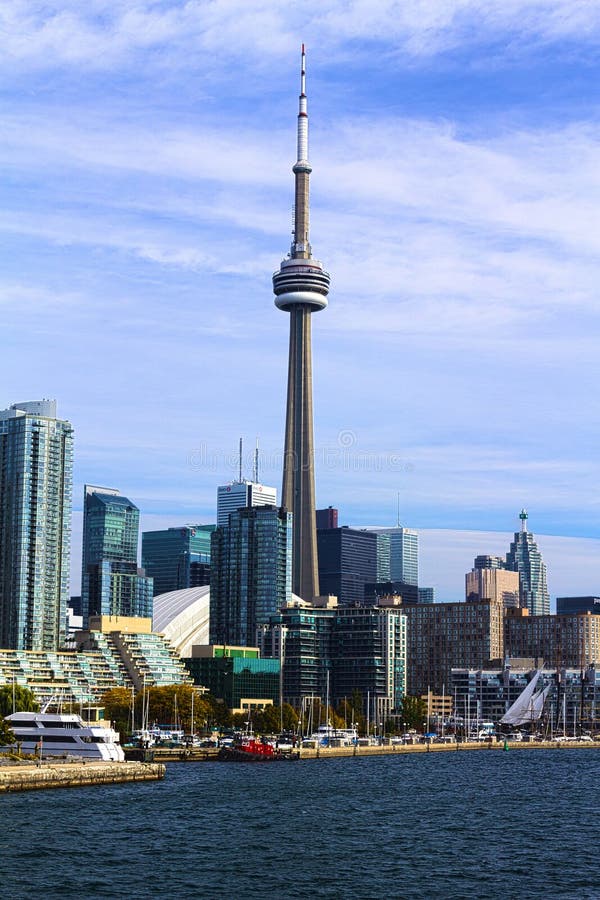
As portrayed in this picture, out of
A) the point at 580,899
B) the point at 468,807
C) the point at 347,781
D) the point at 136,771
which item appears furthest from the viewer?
the point at 347,781

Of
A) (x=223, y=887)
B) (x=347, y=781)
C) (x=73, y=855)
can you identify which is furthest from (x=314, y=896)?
(x=347, y=781)

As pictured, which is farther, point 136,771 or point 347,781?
point 347,781

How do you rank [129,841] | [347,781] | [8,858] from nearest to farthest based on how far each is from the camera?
[8,858], [129,841], [347,781]

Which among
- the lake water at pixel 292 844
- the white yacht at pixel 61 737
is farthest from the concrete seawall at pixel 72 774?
the white yacht at pixel 61 737

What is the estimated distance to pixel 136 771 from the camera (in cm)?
17950

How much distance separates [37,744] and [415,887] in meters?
97.6

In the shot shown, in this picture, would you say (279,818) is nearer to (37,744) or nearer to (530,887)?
(530,887)

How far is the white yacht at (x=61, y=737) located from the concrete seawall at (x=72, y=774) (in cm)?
563

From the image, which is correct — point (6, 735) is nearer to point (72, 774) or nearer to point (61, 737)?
point (61, 737)

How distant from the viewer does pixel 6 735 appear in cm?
17650

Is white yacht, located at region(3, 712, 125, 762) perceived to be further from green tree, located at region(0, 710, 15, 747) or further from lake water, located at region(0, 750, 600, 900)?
lake water, located at region(0, 750, 600, 900)

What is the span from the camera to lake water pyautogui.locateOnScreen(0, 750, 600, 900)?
313ft

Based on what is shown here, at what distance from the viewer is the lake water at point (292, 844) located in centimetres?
9538

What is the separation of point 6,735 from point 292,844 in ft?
229
